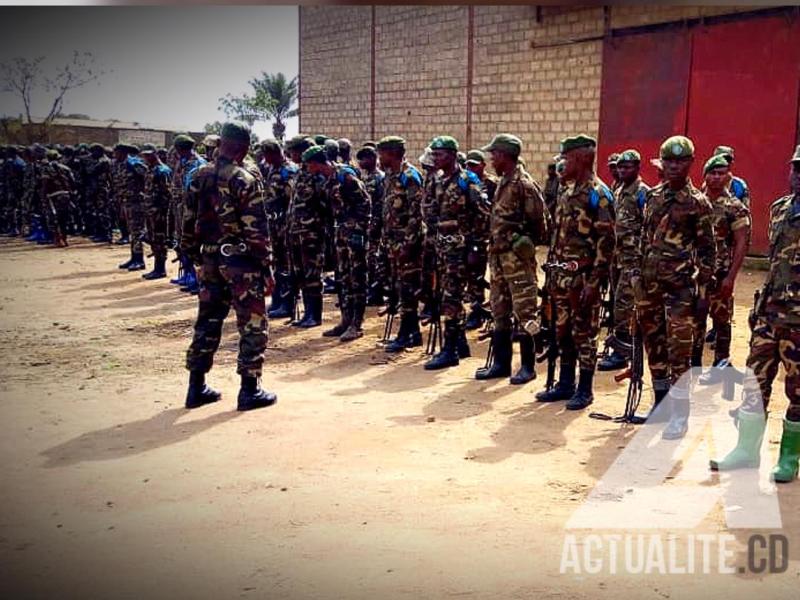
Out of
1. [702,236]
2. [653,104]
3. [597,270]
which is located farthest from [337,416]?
[653,104]

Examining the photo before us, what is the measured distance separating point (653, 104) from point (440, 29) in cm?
534

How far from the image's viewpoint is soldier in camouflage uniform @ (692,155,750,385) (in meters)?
6.12

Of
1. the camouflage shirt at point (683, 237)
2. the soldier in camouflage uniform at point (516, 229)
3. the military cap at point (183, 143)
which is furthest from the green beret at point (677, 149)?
the military cap at point (183, 143)

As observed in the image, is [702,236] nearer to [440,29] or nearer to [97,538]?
[97,538]

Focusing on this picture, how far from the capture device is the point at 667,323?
5020 mm

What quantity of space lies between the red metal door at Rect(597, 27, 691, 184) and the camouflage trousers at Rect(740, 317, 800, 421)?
9.46 m

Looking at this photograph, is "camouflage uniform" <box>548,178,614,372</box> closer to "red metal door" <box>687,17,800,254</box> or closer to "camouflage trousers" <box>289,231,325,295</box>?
"camouflage trousers" <box>289,231,325,295</box>

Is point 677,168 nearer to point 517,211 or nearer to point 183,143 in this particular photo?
point 517,211

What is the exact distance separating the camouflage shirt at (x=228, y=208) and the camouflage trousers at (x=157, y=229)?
6.65 meters

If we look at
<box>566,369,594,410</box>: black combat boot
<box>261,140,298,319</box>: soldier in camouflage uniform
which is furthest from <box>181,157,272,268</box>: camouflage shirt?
→ <box>261,140,298,319</box>: soldier in camouflage uniform

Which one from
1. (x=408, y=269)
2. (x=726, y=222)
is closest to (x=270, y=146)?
(x=408, y=269)

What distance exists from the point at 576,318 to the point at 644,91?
909 cm

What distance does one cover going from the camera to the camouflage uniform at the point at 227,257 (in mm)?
5527

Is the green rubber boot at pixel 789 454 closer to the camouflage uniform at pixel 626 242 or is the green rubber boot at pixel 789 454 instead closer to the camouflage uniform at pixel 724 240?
the camouflage uniform at pixel 724 240
